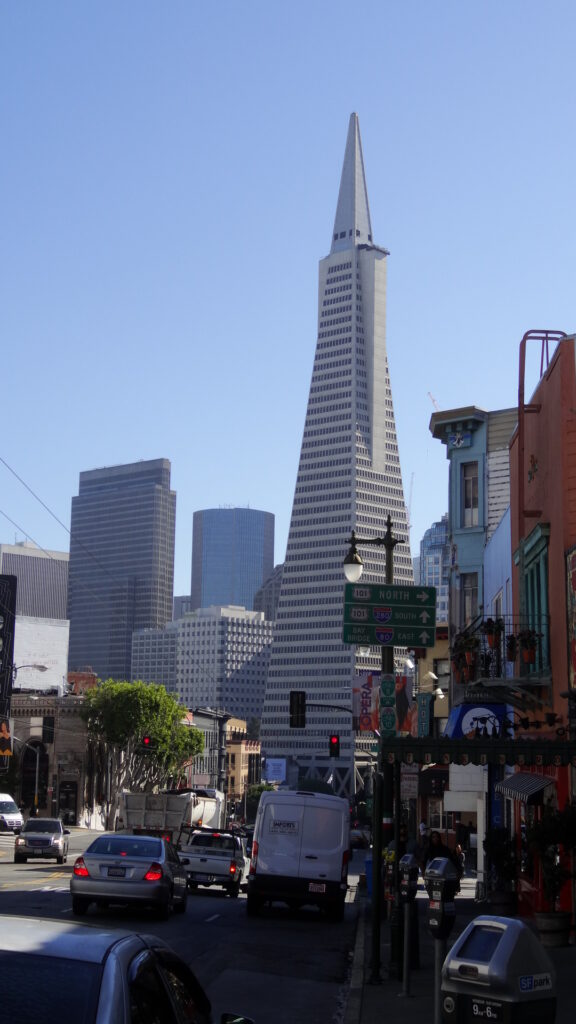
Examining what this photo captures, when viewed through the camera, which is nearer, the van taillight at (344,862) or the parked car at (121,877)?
the parked car at (121,877)

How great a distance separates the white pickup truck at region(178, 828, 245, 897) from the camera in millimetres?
30984

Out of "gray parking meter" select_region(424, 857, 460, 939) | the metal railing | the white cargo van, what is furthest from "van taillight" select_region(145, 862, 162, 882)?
"gray parking meter" select_region(424, 857, 460, 939)

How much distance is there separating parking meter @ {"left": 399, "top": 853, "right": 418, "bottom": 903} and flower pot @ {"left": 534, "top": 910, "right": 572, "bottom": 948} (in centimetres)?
495

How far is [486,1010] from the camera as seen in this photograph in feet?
28.0

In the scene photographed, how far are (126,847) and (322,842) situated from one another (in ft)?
17.0

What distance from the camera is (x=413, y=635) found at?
20.9 metres

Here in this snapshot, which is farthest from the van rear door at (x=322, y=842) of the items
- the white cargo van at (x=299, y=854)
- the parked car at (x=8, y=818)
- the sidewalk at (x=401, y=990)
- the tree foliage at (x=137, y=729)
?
the tree foliage at (x=137, y=729)

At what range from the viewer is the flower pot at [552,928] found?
19.6 meters

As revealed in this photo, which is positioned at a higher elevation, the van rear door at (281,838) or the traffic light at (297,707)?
the traffic light at (297,707)

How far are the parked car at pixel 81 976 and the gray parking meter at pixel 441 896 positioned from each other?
5891 mm

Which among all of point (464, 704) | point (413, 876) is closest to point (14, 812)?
point (464, 704)

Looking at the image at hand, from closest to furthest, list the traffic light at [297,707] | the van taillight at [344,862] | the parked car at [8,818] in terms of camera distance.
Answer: the van taillight at [344,862] → the traffic light at [297,707] → the parked car at [8,818]

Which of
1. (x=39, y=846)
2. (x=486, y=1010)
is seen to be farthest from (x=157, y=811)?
(x=486, y=1010)

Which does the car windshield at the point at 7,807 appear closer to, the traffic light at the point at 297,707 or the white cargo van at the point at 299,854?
the traffic light at the point at 297,707
